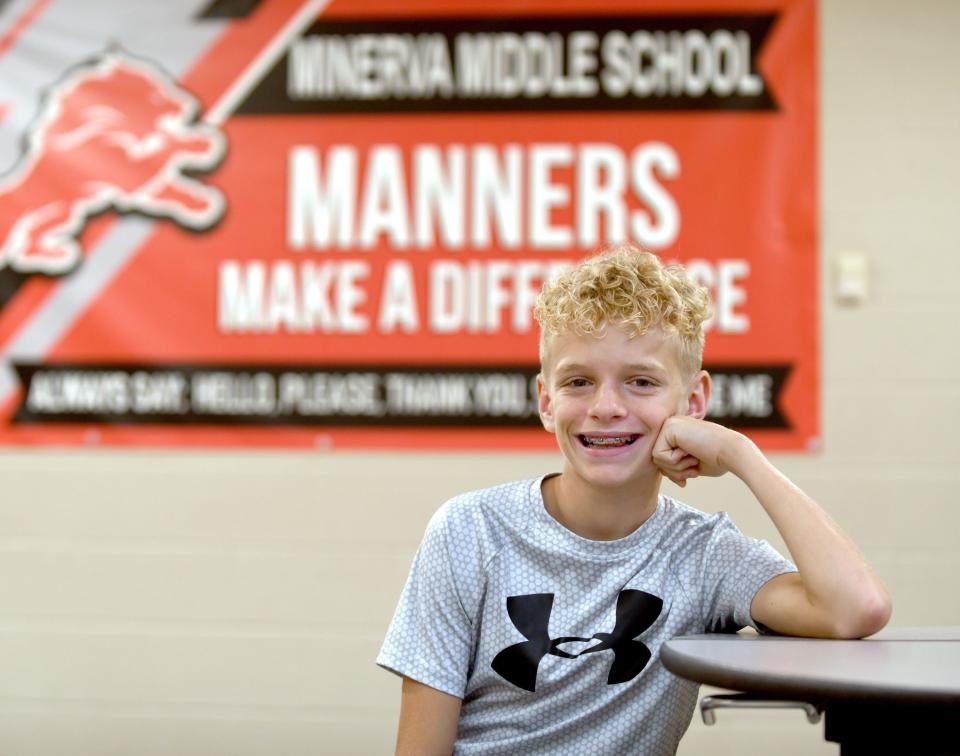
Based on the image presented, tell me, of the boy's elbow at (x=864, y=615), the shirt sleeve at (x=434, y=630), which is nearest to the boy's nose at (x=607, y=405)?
the shirt sleeve at (x=434, y=630)

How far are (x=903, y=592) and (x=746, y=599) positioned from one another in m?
1.73

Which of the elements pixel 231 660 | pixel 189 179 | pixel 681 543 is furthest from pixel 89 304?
pixel 681 543

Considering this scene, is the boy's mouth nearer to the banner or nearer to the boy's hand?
the boy's hand

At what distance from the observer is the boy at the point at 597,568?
53.4 inches

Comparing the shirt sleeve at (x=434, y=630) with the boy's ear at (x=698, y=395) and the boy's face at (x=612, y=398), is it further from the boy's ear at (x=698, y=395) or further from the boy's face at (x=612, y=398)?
the boy's ear at (x=698, y=395)

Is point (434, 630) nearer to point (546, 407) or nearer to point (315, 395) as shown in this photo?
point (546, 407)

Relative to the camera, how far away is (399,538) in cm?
299

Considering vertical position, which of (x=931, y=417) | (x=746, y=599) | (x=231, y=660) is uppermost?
(x=931, y=417)

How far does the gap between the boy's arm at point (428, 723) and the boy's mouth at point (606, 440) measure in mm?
352

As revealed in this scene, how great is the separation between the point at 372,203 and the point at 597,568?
5.93ft

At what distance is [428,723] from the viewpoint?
136 cm

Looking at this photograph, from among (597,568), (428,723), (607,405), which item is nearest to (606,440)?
(607,405)

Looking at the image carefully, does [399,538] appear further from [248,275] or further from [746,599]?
[746,599]

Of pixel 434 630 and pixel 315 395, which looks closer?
pixel 434 630
